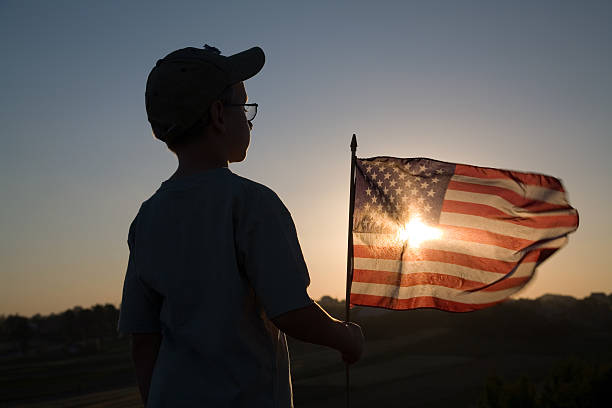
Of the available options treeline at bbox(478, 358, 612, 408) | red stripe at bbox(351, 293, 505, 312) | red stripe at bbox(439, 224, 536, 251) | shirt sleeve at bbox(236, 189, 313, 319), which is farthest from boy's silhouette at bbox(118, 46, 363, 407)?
treeline at bbox(478, 358, 612, 408)

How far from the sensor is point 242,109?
2242 millimetres

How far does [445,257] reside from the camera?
15.5ft

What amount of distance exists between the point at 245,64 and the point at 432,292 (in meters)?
3.00

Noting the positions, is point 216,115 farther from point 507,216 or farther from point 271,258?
point 507,216

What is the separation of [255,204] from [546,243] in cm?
349

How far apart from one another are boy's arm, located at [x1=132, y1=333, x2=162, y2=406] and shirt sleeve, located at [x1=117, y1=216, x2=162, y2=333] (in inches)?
1.6

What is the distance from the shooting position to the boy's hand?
2078 mm

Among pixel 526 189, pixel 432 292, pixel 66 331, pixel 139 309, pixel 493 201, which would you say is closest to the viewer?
pixel 139 309

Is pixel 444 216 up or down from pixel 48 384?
up

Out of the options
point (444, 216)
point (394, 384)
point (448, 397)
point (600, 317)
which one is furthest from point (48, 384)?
point (600, 317)

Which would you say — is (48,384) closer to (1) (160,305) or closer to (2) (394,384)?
(2) (394,384)

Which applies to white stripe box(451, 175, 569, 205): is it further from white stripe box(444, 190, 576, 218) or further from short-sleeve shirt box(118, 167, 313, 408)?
short-sleeve shirt box(118, 167, 313, 408)

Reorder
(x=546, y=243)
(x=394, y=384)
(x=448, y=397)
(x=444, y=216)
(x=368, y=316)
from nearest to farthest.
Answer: (x=546, y=243) < (x=444, y=216) < (x=448, y=397) < (x=394, y=384) < (x=368, y=316)

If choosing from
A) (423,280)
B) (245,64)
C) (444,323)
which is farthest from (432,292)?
(444,323)
